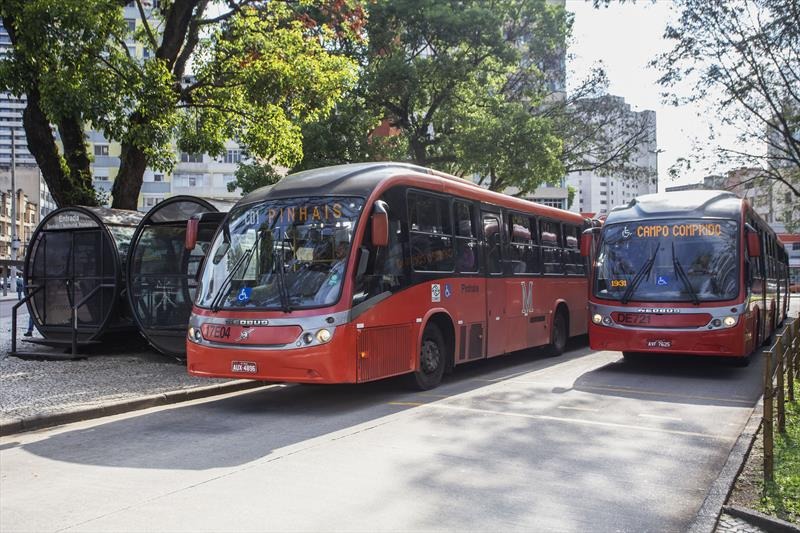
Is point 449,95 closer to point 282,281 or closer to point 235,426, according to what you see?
point 282,281

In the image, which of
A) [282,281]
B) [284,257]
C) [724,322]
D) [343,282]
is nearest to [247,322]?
[282,281]

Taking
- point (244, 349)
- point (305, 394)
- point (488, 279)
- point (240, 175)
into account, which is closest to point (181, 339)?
point (305, 394)

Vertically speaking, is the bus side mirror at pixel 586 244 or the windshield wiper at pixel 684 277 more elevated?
the bus side mirror at pixel 586 244

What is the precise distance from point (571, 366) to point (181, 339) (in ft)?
22.5

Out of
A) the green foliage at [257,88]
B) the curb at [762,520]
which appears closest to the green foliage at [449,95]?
the green foliage at [257,88]

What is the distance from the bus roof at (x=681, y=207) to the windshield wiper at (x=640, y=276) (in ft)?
2.16

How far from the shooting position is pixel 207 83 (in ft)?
46.7

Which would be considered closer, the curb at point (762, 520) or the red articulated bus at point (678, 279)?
the curb at point (762, 520)

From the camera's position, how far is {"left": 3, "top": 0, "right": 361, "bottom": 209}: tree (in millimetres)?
12531

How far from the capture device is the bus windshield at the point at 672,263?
11.6 metres

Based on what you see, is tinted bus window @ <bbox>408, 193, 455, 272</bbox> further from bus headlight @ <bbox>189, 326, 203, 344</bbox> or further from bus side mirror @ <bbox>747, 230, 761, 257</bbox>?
bus side mirror @ <bbox>747, 230, 761, 257</bbox>

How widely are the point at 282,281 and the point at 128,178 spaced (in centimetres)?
762

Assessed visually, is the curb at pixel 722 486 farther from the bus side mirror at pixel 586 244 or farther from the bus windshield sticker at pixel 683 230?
the bus side mirror at pixel 586 244

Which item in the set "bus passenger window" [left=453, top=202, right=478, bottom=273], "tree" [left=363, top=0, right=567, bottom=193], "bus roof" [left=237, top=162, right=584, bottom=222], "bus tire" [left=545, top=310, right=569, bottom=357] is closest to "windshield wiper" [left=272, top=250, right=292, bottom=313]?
"bus roof" [left=237, top=162, right=584, bottom=222]
